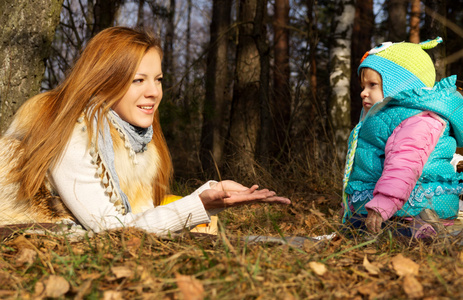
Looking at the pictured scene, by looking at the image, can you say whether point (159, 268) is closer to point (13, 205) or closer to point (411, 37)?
point (13, 205)

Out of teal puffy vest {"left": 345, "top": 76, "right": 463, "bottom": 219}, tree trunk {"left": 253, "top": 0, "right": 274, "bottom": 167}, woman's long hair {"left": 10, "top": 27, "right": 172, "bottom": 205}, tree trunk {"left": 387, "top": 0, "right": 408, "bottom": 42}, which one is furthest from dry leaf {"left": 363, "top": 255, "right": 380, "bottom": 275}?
tree trunk {"left": 387, "top": 0, "right": 408, "bottom": 42}

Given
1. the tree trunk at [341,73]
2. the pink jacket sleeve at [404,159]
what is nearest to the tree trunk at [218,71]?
the tree trunk at [341,73]

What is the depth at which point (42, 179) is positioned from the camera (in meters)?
2.59

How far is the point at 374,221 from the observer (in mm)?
2645

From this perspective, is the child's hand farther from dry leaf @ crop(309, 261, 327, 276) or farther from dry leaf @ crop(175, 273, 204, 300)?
dry leaf @ crop(175, 273, 204, 300)

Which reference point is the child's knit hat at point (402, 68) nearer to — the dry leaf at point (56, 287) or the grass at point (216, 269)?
the grass at point (216, 269)

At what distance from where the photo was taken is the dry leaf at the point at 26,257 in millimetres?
2113

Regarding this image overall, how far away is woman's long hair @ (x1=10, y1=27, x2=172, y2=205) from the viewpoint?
259 cm

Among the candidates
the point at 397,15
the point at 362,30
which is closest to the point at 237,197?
the point at 362,30

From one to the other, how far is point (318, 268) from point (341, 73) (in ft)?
17.6

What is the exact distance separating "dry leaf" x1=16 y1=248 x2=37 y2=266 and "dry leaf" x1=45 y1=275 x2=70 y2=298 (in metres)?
0.34

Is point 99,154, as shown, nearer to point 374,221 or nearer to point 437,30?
point 374,221

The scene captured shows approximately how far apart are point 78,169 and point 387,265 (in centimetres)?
174

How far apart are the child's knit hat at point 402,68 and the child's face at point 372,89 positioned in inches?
2.1
